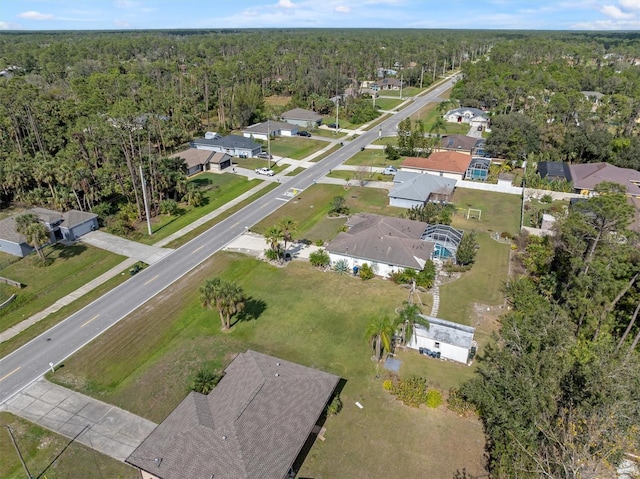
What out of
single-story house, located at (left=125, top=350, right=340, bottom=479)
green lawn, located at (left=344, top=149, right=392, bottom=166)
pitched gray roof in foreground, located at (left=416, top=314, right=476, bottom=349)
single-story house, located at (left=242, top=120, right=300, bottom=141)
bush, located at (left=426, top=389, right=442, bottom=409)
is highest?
single-story house, located at (left=242, top=120, right=300, bottom=141)

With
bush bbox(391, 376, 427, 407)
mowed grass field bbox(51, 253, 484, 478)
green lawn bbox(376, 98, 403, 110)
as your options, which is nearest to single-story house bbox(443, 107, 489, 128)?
green lawn bbox(376, 98, 403, 110)

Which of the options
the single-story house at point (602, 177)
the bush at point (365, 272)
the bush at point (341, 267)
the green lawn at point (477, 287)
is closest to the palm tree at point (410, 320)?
the green lawn at point (477, 287)

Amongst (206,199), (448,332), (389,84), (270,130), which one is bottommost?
(206,199)

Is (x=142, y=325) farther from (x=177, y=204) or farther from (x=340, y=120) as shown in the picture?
(x=340, y=120)

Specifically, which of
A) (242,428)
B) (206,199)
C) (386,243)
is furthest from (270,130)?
(242,428)

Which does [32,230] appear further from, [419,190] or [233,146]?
[419,190]

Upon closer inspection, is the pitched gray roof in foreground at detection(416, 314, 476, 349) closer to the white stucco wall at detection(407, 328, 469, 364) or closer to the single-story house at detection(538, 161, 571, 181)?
the white stucco wall at detection(407, 328, 469, 364)

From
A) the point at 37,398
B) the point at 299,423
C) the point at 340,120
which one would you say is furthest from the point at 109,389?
the point at 340,120
